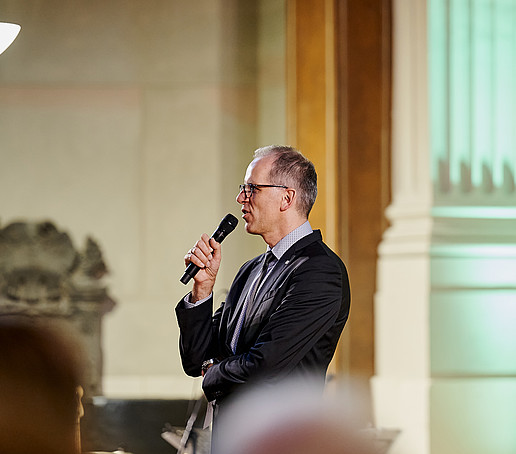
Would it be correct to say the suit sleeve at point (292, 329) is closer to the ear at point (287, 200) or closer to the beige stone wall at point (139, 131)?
the ear at point (287, 200)

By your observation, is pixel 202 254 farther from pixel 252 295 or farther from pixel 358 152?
pixel 358 152

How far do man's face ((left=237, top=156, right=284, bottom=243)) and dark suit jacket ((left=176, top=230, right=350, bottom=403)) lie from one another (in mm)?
96

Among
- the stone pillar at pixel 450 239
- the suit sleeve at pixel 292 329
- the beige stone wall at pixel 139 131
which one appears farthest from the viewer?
the beige stone wall at pixel 139 131

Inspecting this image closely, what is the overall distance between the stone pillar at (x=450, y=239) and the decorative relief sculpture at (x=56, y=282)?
1.93m

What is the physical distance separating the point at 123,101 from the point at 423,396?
2.83m

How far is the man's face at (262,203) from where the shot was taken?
8.38ft

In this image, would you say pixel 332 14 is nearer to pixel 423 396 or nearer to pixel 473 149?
pixel 473 149

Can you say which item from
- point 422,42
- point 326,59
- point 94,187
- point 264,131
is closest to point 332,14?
point 326,59

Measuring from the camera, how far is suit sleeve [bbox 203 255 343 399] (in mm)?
2338

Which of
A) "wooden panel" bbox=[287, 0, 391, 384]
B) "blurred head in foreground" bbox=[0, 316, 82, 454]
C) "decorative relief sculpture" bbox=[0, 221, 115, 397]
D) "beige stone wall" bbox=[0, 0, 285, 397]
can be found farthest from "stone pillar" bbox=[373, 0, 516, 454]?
"blurred head in foreground" bbox=[0, 316, 82, 454]

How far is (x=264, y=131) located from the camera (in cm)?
617

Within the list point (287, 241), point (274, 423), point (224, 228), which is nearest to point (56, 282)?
point (224, 228)

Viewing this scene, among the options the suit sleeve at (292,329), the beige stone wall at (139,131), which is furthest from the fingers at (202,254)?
the beige stone wall at (139,131)

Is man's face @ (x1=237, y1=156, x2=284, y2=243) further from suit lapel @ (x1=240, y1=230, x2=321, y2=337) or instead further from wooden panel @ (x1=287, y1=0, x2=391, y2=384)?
wooden panel @ (x1=287, y1=0, x2=391, y2=384)
